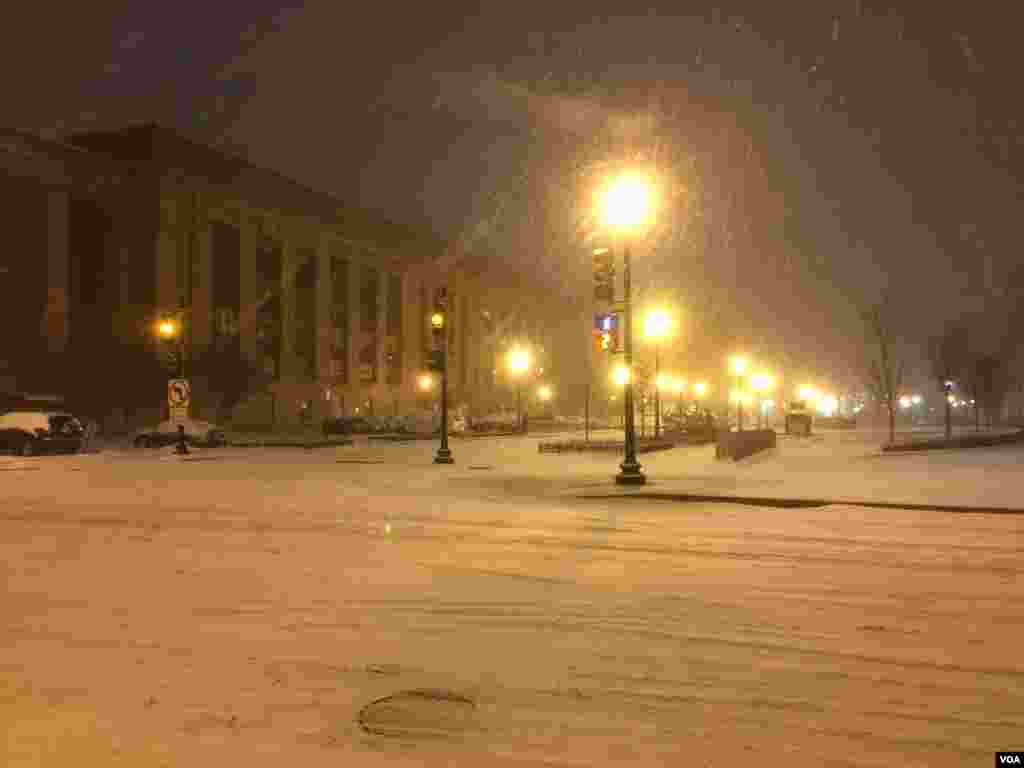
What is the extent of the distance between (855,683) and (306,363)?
A: 84371 mm

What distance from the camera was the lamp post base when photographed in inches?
829

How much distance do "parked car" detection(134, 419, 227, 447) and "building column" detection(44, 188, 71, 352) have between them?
20.4m

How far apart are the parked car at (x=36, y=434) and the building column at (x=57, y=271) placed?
26.9 metres

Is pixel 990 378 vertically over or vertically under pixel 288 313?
under

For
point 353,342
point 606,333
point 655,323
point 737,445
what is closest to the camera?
point 606,333

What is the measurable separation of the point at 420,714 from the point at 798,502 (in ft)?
43.7

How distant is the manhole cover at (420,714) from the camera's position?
207 inches

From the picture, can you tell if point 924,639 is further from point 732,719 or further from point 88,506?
point 88,506

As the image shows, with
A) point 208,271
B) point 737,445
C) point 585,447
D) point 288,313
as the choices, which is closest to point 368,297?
point 288,313

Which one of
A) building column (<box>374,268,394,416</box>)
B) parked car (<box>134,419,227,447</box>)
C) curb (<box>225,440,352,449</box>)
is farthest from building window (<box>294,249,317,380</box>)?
curb (<box>225,440,352,449</box>)

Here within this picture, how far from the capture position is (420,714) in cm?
553

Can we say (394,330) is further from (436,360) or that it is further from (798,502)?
(798,502)

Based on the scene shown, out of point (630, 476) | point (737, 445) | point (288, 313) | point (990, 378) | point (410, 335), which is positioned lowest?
point (630, 476)

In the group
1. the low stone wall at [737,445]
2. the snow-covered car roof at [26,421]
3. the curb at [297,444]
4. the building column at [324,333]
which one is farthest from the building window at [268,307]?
the low stone wall at [737,445]
